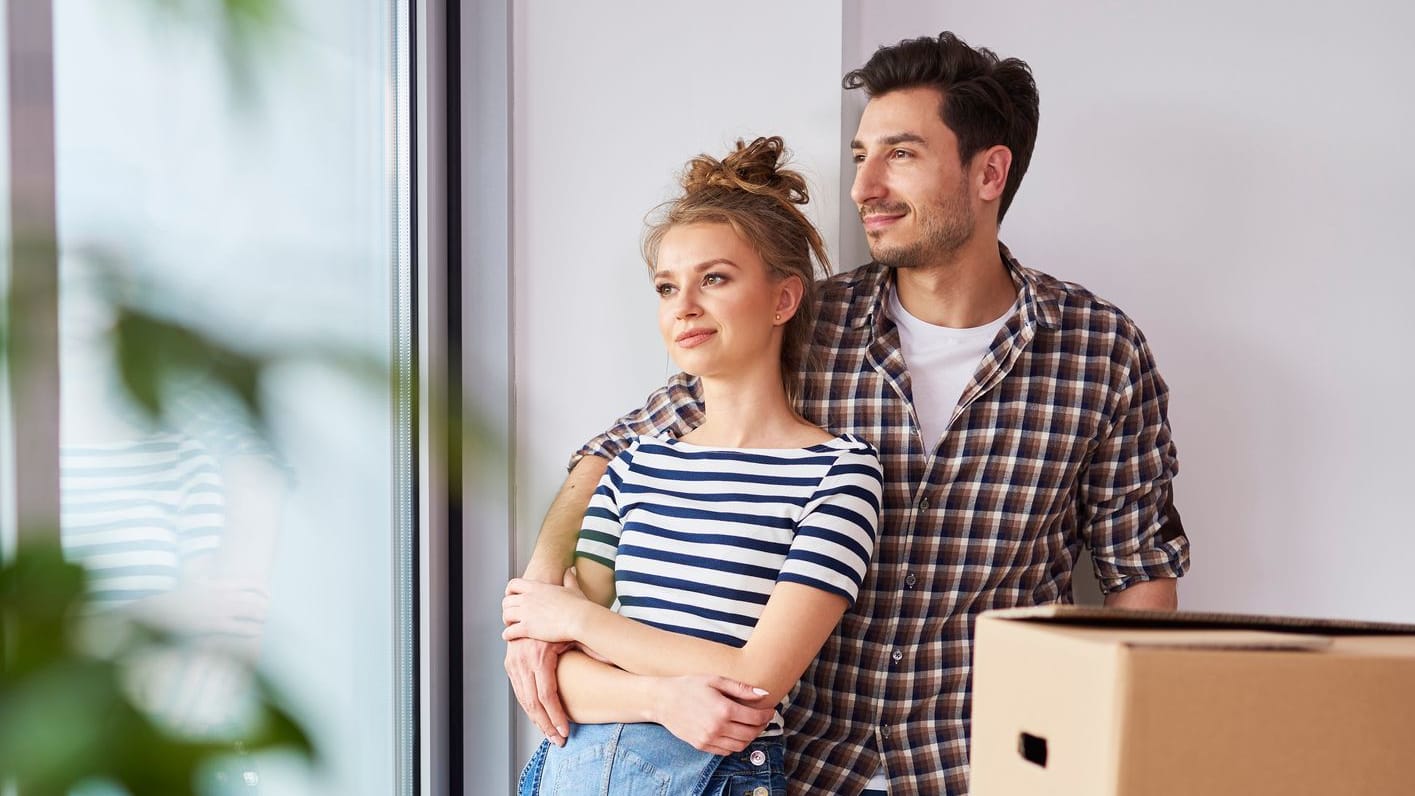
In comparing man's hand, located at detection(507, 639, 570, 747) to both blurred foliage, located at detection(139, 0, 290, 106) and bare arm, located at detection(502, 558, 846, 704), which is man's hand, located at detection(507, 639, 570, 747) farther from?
blurred foliage, located at detection(139, 0, 290, 106)

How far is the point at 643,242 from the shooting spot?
167cm

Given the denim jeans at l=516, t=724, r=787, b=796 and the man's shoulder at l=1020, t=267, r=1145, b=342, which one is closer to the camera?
the denim jeans at l=516, t=724, r=787, b=796

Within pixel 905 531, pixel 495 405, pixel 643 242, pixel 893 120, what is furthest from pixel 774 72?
pixel 495 405

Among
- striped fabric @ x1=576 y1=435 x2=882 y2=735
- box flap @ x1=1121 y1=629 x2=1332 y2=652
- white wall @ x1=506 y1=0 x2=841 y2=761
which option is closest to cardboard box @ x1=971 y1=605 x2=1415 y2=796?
box flap @ x1=1121 y1=629 x2=1332 y2=652

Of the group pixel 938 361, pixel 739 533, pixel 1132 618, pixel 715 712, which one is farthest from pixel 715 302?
pixel 1132 618

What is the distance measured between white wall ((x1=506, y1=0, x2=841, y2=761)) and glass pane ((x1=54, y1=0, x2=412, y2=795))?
789 mm

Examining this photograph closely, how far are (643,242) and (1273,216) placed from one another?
0.99 meters

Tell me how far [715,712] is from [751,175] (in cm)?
72

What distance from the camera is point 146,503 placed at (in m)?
0.49

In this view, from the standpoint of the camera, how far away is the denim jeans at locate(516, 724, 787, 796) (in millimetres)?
1194

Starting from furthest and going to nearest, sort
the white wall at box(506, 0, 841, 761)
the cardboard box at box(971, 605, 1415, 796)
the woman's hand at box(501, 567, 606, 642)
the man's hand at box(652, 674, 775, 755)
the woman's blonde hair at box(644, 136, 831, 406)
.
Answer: the white wall at box(506, 0, 841, 761)
the woman's blonde hair at box(644, 136, 831, 406)
the woman's hand at box(501, 567, 606, 642)
the man's hand at box(652, 674, 775, 755)
the cardboard box at box(971, 605, 1415, 796)

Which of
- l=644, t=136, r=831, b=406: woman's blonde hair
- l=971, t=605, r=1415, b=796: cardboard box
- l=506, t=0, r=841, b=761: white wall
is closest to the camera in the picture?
l=971, t=605, r=1415, b=796: cardboard box

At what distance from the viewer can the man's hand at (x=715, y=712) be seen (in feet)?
3.76

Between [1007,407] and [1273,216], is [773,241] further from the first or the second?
[1273,216]
